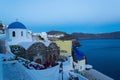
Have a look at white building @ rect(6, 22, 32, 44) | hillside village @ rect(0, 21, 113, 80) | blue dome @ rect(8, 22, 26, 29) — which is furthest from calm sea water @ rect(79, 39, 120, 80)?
blue dome @ rect(8, 22, 26, 29)

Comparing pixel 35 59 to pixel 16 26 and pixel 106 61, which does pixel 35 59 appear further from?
pixel 106 61

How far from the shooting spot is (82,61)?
25.9 m

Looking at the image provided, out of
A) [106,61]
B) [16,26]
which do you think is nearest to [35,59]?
[16,26]

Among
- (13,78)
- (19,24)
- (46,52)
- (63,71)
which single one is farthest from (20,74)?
(19,24)

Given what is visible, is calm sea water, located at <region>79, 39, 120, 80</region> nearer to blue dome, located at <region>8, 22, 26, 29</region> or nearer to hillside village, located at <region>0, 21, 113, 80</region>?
hillside village, located at <region>0, 21, 113, 80</region>

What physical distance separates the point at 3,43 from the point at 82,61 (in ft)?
40.6

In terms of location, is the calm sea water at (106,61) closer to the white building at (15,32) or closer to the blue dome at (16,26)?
the white building at (15,32)

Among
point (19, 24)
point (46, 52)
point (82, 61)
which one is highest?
point (19, 24)

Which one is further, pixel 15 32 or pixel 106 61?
pixel 106 61

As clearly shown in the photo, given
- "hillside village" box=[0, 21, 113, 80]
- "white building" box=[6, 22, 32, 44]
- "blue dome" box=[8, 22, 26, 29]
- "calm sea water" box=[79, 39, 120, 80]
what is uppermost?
"blue dome" box=[8, 22, 26, 29]

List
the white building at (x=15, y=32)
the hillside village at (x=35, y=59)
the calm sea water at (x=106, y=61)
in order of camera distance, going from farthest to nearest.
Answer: the calm sea water at (x=106, y=61), the white building at (x=15, y=32), the hillside village at (x=35, y=59)

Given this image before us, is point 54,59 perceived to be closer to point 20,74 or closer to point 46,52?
point 46,52

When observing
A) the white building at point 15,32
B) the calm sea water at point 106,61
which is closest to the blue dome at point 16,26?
the white building at point 15,32

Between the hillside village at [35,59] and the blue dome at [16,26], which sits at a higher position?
the blue dome at [16,26]
